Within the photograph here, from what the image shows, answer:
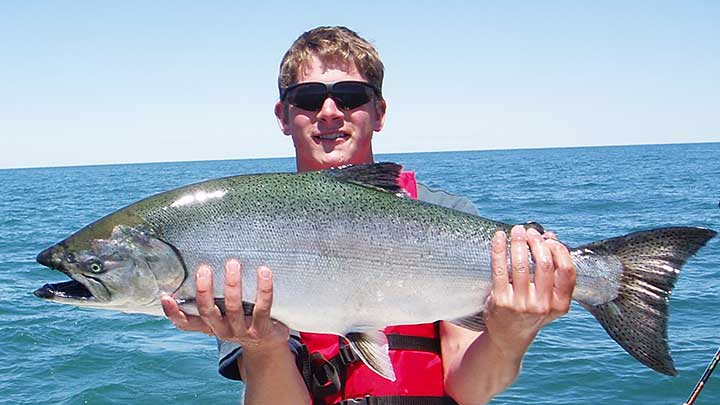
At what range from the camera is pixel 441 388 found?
4.16 m

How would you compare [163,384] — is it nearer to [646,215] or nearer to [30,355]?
[30,355]

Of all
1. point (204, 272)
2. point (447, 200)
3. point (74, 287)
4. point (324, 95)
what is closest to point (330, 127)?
point (324, 95)

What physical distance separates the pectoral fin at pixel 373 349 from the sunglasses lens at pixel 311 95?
59.5 inches

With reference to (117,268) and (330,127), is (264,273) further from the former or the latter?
(330,127)

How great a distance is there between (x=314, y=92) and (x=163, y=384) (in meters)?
7.65

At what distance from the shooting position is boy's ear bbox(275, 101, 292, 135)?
466cm

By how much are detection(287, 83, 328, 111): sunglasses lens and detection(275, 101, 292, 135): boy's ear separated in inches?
9.0

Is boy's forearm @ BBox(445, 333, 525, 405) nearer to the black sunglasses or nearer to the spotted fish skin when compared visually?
the spotted fish skin

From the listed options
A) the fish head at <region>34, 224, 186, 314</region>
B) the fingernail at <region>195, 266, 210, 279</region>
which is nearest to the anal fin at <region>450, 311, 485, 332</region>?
the fingernail at <region>195, 266, 210, 279</region>

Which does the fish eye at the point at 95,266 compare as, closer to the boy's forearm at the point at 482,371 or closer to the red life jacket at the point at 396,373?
the red life jacket at the point at 396,373

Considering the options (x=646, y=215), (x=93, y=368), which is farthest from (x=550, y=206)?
(x=93, y=368)

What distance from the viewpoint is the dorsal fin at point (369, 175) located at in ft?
12.5

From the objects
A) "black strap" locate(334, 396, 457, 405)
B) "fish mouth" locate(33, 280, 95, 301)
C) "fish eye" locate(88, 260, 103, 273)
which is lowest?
"black strap" locate(334, 396, 457, 405)

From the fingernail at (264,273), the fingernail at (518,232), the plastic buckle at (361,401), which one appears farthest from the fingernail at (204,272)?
the fingernail at (518,232)
